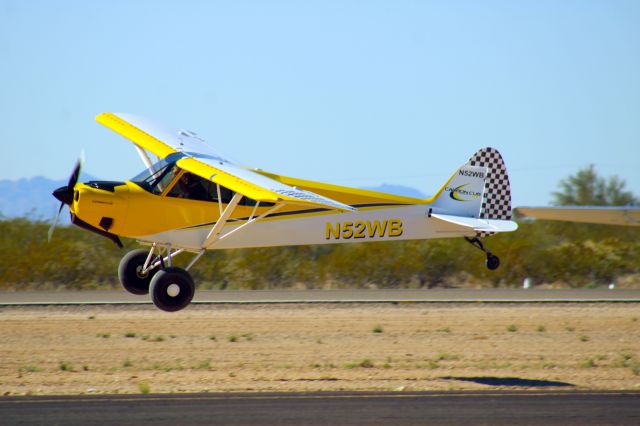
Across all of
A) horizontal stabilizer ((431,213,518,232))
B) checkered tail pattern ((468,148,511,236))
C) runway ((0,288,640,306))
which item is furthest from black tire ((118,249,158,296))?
runway ((0,288,640,306))

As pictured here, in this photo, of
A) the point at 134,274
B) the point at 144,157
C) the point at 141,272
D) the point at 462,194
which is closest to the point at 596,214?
the point at 462,194

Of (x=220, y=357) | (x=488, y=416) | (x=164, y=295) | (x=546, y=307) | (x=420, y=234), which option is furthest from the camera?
(x=546, y=307)

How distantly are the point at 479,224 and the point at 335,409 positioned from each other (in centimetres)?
553

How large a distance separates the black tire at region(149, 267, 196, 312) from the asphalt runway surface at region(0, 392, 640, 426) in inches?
65.6

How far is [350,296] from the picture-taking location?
90.0ft

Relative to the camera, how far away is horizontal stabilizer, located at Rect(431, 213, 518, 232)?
16562mm

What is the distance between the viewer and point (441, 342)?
20.2 metres

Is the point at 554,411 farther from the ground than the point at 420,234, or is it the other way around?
the point at 420,234

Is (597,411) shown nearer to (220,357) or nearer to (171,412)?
(171,412)

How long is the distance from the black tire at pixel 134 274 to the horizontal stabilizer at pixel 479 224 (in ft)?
17.8

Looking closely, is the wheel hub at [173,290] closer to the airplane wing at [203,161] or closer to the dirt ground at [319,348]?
the dirt ground at [319,348]

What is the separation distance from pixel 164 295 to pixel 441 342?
7.69 m

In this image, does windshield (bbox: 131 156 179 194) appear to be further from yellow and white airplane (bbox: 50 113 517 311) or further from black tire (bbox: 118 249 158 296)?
black tire (bbox: 118 249 158 296)

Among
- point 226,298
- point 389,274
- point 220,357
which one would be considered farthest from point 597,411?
point 389,274
